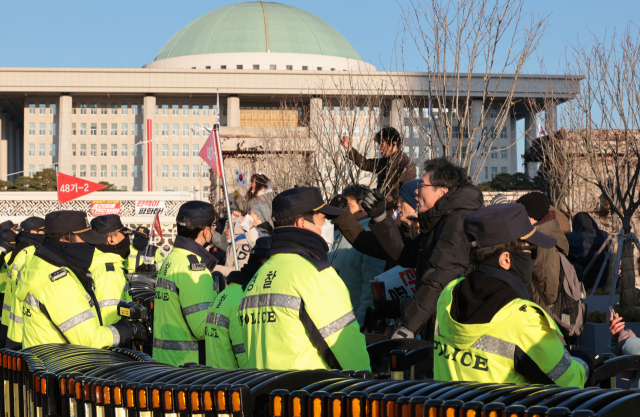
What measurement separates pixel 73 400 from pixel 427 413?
2054 mm

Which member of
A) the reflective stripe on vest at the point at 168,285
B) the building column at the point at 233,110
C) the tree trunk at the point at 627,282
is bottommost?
the tree trunk at the point at 627,282

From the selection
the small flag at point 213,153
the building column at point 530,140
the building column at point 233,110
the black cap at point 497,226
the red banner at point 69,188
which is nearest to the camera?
the black cap at point 497,226

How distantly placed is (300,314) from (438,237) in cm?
140

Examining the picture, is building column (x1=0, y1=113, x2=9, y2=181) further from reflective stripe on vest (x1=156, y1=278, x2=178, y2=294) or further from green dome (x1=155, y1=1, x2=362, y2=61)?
reflective stripe on vest (x1=156, y1=278, x2=178, y2=294)

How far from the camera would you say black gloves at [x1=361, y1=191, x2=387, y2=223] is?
5152mm

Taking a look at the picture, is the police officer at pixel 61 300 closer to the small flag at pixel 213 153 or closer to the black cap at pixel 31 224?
the small flag at pixel 213 153

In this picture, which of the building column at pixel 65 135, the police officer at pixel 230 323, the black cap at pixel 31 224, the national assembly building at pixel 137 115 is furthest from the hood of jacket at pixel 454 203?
the building column at pixel 65 135

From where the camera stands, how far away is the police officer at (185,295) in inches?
191

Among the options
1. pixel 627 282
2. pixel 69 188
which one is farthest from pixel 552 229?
pixel 69 188

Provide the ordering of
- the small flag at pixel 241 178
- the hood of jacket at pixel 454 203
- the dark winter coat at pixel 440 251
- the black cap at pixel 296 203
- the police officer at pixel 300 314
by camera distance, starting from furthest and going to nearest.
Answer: the small flag at pixel 241 178, the hood of jacket at pixel 454 203, the dark winter coat at pixel 440 251, the black cap at pixel 296 203, the police officer at pixel 300 314

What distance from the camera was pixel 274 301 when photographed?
3.43 m

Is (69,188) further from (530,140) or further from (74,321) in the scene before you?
(74,321)

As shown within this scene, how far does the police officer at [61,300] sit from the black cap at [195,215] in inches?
28.1

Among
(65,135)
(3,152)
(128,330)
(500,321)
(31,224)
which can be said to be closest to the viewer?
(500,321)
